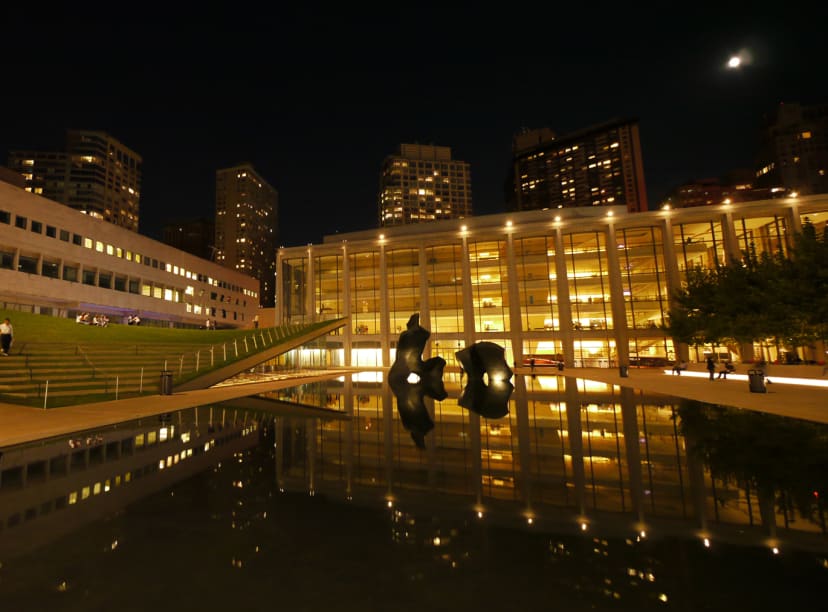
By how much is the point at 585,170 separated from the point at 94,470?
6177 inches

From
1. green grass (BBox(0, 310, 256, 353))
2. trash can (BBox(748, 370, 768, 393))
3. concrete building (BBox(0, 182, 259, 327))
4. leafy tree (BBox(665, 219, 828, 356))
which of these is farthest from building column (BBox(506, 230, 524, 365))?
concrete building (BBox(0, 182, 259, 327))

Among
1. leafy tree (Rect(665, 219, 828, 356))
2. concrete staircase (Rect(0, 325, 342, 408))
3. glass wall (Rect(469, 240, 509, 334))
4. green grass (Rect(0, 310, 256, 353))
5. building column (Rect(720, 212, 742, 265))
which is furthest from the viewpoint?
glass wall (Rect(469, 240, 509, 334))

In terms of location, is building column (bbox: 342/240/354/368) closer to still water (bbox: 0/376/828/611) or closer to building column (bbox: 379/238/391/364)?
building column (bbox: 379/238/391/364)

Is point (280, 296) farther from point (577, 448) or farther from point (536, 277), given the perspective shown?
point (577, 448)

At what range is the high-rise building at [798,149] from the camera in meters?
106

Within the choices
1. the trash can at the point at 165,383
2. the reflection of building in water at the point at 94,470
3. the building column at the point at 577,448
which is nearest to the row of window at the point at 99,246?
the trash can at the point at 165,383

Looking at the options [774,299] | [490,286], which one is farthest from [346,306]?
[774,299]

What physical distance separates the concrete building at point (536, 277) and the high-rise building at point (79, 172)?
103m

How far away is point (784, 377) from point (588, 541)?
27109 mm

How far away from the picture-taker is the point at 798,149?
109 metres

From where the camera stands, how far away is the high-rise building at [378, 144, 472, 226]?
444 feet

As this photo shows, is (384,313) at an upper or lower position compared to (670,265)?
lower

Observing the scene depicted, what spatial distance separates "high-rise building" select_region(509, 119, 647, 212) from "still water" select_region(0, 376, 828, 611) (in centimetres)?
13665

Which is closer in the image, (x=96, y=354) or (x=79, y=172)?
(x=96, y=354)
